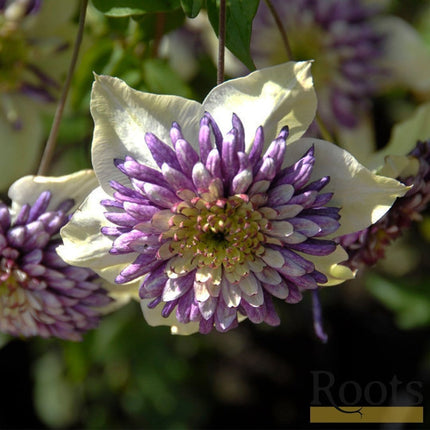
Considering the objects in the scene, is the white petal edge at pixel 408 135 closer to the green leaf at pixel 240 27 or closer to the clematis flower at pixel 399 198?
the clematis flower at pixel 399 198

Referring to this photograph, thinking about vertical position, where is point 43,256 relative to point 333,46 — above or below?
below

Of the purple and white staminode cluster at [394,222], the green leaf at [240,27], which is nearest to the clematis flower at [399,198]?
the purple and white staminode cluster at [394,222]

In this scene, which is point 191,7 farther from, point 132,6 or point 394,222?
point 394,222

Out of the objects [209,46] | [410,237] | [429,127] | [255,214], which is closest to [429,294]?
[410,237]

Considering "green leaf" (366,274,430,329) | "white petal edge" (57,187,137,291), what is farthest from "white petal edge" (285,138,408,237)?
"green leaf" (366,274,430,329)

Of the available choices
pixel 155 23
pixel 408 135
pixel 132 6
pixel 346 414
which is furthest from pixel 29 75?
pixel 346 414

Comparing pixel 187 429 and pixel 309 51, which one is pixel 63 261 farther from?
pixel 187 429

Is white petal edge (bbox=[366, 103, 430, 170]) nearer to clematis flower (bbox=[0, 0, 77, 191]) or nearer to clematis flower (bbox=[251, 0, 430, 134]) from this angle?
clematis flower (bbox=[251, 0, 430, 134])
